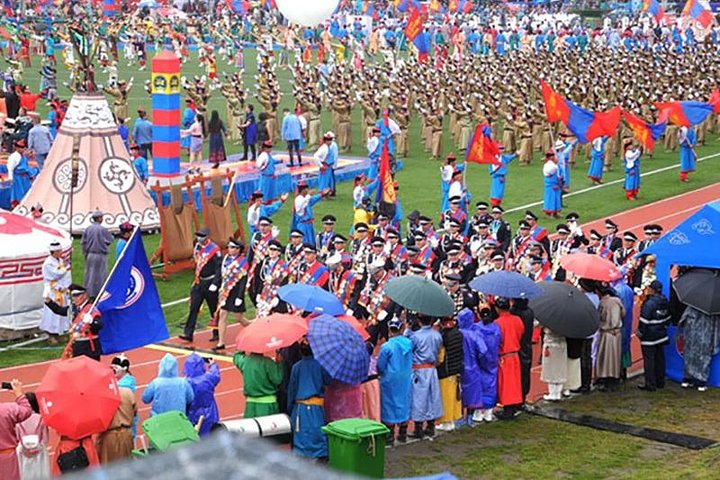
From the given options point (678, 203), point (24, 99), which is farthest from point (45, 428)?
point (24, 99)

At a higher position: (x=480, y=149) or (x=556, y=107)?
(x=556, y=107)

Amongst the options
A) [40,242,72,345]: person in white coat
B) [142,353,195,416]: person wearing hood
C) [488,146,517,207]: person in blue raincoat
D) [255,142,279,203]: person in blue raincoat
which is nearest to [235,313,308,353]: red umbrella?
[142,353,195,416]: person wearing hood

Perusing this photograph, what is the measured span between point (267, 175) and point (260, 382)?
14.1m

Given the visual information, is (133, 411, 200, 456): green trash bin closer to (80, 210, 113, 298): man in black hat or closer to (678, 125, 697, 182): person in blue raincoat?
(80, 210, 113, 298): man in black hat

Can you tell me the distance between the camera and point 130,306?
1268 cm

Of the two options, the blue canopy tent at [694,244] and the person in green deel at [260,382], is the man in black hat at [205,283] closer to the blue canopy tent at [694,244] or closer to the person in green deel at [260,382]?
the person in green deel at [260,382]

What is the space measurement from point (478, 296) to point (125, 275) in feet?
12.8

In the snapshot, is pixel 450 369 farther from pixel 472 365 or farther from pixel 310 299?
pixel 310 299

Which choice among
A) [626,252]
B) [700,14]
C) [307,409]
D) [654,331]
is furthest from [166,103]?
[700,14]

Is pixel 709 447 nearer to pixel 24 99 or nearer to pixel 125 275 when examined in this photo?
pixel 125 275

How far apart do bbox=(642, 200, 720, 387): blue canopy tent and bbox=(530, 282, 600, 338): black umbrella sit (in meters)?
1.44

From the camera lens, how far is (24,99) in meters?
33.4

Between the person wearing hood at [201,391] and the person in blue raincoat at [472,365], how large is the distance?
2.76 metres

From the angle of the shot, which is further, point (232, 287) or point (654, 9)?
point (654, 9)
